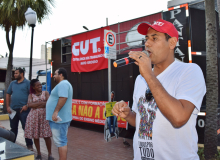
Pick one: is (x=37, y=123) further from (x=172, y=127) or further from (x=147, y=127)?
(x=172, y=127)

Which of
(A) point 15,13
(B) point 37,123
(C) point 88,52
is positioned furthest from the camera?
(A) point 15,13

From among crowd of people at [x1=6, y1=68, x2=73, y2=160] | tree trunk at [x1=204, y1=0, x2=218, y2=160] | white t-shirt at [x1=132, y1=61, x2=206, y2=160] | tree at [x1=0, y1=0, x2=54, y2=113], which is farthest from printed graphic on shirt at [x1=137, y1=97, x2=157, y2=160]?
tree at [x1=0, y1=0, x2=54, y2=113]

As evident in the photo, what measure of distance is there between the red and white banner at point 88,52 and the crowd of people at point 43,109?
2.87 meters

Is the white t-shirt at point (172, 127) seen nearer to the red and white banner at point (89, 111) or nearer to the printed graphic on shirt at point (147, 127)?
the printed graphic on shirt at point (147, 127)

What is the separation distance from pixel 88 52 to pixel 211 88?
4674 millimetres

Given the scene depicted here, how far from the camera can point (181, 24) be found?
5.03m

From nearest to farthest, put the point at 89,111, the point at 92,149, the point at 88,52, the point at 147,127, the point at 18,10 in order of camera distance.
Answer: the point at 147,127, the point at 92,149, the point at 89,111, the point at 88,52, the point at 18,10

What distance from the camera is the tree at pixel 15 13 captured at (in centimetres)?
932

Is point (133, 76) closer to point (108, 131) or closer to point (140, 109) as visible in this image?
point (108, 131)

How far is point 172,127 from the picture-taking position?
1.32 metres

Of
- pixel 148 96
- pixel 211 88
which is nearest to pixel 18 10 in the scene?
pixel 211 88

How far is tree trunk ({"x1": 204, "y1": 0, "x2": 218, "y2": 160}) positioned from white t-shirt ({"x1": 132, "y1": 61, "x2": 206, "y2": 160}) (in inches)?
122

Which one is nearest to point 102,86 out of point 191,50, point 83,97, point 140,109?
point 83,97

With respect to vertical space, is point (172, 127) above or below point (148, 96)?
below
